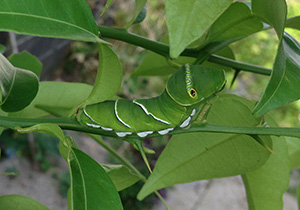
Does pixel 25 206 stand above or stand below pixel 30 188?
above

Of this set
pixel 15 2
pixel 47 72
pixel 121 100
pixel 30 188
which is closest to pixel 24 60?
pixel 121 100

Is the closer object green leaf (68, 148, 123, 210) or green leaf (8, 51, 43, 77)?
green leaf (68, 148, 123, 210)

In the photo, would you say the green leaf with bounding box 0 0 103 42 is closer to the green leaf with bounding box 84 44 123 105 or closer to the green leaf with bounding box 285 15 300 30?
the green leaf with bounding box 84 44 123 105

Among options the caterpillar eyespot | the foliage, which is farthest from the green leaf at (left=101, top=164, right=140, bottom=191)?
the caterpillar eyespot

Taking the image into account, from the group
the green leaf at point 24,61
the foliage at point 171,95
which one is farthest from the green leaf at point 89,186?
the green leaf at point 24,61

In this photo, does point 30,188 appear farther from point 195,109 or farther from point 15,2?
point 15,2

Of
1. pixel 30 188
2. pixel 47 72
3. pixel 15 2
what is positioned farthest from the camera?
pixel 47 72
